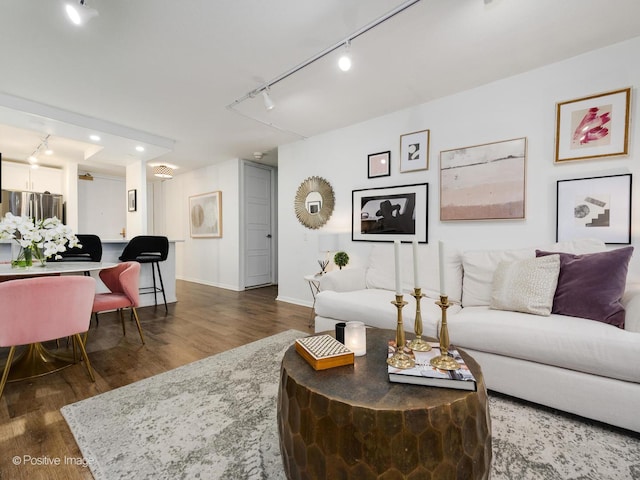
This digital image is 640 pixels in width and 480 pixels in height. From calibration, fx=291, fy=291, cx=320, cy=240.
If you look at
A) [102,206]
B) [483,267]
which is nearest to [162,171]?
[102,206]

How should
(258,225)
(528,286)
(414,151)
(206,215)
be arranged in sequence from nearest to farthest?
(528,286) → (414,151) → (258,225) → (206,215)

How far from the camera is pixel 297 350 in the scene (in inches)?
51.7

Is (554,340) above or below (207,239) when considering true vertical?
below

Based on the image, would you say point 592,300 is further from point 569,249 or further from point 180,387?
point 180,387

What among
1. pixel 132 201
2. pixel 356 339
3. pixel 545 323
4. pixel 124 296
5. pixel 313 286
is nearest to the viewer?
pixel 356 339

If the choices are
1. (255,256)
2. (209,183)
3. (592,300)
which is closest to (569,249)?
(592,300)

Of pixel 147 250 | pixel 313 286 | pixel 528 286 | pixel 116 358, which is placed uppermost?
pixel 147 250

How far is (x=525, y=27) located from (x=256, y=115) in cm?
265

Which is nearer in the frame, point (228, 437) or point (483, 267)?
point (228, 437)

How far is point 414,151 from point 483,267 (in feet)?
4.86

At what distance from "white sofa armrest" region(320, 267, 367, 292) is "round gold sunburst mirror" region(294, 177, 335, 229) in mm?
1203

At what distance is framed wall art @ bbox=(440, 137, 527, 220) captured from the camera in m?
2.61

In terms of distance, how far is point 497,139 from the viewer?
107 inches

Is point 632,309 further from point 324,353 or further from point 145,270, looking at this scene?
point 145,270
